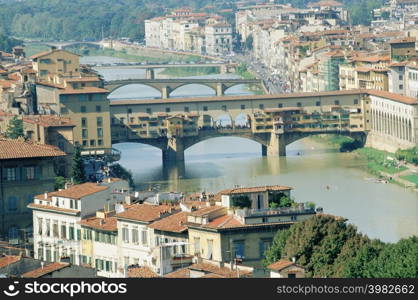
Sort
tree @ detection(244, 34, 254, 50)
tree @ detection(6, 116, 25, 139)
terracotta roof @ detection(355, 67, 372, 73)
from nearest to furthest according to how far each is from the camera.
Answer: tree @ detection(6, 116, 25, 139) < terracotta roof @ detection(355, 67, 372, 73) < tree @ detection(244, 34, 254, 50)

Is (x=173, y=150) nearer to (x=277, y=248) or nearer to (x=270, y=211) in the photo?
(x=270, y=211)

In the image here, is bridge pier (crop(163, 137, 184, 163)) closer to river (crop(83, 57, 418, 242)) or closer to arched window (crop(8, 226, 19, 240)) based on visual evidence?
river (crop(83, 57, 418, 242))

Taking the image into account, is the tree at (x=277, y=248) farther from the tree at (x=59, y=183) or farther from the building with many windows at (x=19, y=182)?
the tree at (x=59, y=183)

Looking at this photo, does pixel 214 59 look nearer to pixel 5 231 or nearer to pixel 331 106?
pixel 331 106

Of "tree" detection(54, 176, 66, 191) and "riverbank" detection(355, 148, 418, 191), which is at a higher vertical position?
"tree" detection(54, 176, 66, 191)

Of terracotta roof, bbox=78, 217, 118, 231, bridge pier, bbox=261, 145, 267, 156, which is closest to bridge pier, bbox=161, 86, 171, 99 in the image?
bridge pier, bbox=261, 145, 267, 156

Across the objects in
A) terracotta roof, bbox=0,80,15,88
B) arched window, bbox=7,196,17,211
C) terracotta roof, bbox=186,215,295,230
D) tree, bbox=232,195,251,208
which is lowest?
arched window, bbox=7,196,17,211
